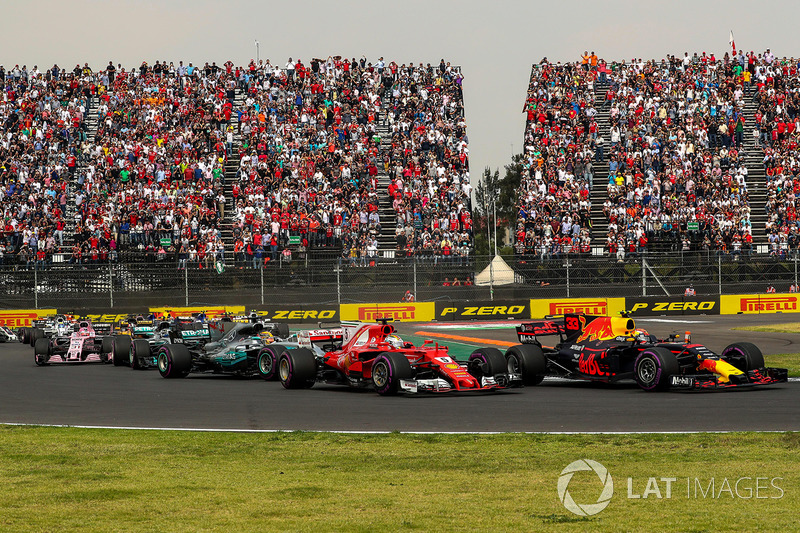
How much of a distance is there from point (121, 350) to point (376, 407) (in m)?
10.1

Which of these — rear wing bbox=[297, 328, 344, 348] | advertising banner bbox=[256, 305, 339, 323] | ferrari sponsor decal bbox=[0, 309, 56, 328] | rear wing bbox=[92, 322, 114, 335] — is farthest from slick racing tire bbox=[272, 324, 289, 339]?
ferrari sponsor decal bbox=[0, 309, 56, 328]

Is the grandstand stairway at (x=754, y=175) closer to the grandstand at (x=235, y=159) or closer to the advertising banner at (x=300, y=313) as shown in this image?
the grandstand at (x=235, y=159)

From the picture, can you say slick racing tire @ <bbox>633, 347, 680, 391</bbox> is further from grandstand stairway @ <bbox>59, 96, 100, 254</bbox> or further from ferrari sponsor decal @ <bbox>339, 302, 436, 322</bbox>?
grandstand stairway @ <bbox>59, 96, 100, 254</bbox>

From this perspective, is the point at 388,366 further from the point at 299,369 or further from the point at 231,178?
the point at 231,178

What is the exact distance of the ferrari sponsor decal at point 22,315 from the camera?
33.4 metres

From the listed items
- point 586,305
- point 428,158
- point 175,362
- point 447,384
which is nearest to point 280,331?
point 175,362

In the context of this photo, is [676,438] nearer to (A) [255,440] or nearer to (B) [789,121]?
(A) [255,440]

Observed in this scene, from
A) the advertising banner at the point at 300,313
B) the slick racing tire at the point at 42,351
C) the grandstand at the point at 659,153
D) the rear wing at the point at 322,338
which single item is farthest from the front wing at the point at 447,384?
the grandstand at the point at 659,153

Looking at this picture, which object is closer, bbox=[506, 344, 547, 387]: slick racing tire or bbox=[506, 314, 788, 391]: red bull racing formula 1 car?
bbox=[506, 314, 788, 391]: red bull racing formula 1 car

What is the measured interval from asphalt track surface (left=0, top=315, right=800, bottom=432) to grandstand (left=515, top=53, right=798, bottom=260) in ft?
76.7

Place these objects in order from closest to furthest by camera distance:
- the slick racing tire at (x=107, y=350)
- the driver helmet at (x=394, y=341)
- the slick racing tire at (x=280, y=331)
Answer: the driver helmet at (x=394, y=341)
the slick racing tire at (x=280, y=331)
the slick racing tire at (x=107, y=350)

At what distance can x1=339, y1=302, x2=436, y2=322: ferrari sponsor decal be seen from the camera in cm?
3367

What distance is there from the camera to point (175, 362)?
1942 cm

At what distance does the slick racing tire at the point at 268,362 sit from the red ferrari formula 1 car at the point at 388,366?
25 cm
